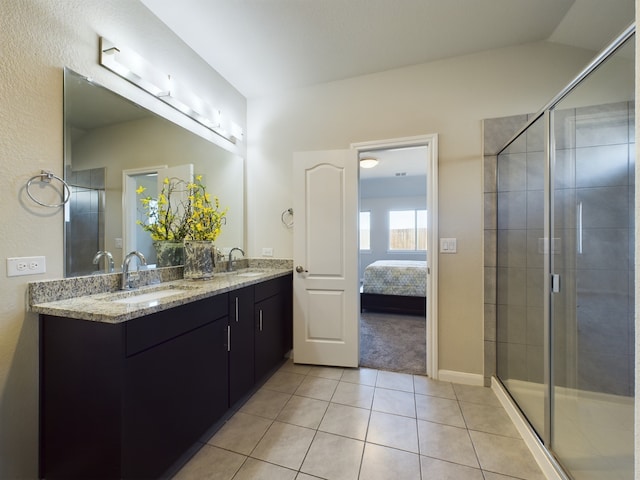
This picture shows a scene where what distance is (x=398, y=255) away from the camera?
263 inches

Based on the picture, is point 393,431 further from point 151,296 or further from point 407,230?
point 407,230

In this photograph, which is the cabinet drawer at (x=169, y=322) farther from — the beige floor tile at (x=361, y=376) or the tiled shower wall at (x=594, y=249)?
the tiled shower wall at (x=594, y=249)

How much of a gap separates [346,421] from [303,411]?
31 centimetres

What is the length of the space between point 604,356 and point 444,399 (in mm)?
1001

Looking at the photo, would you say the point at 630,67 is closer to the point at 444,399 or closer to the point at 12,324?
the point at 444,399

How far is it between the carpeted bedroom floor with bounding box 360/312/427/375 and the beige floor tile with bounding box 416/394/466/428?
0.40 metres

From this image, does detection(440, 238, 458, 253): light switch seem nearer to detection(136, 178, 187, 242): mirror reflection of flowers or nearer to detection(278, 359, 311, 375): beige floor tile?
detection(278, 359, 311, 375): beige floor tile

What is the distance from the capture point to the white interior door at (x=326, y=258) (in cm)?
246

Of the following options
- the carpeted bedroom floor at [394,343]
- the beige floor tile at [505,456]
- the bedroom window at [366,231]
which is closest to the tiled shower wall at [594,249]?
the beige floor tile at [505,456]

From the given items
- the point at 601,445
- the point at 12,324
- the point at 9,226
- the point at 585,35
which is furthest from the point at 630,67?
the point at 12,324

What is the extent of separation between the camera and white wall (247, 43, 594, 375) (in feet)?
6.97

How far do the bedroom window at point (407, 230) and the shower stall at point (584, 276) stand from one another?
4.98m

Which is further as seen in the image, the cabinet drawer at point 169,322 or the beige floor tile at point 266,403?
the beige floor tile at point 266,403

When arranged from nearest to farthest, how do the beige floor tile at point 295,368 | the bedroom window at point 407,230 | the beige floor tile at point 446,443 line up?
the beige floor tile at point 446,443
the beige floor tile at point 295,368
the bedroom window at point 407,230
